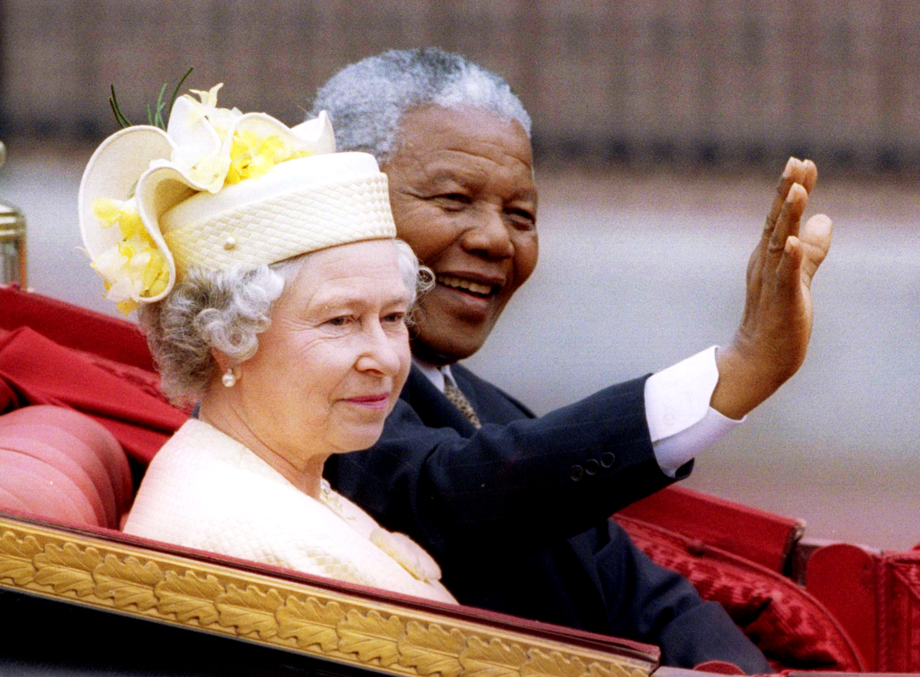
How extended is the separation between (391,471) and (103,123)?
2.46 metres

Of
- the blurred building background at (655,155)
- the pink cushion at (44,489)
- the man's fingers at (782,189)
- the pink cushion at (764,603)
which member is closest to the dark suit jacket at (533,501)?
the pink cushion at (764,603)

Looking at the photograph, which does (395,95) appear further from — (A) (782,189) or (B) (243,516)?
(B) (243,516)

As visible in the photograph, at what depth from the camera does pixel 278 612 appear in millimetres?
1038

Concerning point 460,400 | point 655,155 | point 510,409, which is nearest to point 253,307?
point 460,400

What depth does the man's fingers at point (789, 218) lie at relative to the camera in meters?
1.15

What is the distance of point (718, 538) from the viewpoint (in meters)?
2.06

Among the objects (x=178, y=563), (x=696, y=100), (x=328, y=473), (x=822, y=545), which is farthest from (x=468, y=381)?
(x=696, y=100)

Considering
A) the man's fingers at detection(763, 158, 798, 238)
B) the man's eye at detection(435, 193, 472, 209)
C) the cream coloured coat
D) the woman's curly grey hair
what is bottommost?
the cream coloured coat

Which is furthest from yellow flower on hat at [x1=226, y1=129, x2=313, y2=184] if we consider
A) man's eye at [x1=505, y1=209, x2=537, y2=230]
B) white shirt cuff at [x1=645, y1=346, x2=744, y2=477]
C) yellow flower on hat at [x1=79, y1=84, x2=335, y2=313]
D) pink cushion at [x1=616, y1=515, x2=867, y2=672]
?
pink cushion at [x1=616, y1=515, x2=867, y2=672]

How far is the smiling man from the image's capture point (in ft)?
4.15

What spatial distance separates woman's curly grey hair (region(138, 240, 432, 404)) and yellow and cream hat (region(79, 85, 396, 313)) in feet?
0.05

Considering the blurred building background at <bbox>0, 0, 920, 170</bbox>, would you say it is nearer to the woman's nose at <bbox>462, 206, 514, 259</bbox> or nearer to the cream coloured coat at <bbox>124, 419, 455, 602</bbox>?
the woman's nose at <bbox>462, 206, 514, 259</bbox>

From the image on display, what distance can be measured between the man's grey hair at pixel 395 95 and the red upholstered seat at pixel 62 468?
0.56 metres

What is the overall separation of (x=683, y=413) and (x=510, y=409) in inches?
30.8
